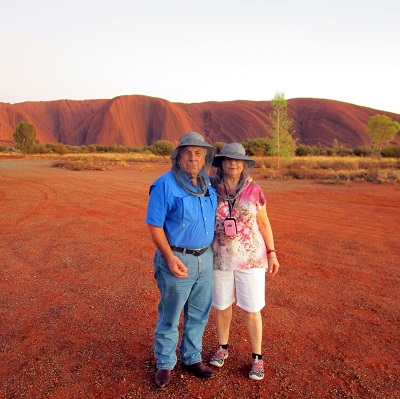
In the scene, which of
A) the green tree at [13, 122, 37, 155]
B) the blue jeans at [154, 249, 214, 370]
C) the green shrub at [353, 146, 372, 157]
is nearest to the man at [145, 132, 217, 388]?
the blue jeans at [154, 249, 214, 370]

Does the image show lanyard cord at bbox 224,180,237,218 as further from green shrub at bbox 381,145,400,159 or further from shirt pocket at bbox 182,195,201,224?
green shrub at bbox 381,145,400,159

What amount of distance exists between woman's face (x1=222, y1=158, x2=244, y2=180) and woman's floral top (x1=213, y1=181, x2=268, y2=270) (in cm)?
11

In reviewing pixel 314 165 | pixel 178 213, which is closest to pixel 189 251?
pixel 178 213

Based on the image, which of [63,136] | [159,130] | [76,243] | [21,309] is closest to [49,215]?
[76,243]

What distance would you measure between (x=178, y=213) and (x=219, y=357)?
4.36 feet

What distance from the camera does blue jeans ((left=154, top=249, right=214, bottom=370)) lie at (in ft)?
7.97

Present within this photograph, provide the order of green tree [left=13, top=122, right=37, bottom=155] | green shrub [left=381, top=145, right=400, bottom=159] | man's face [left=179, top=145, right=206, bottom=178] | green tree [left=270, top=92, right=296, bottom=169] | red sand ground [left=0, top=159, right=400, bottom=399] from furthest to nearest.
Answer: green tree [left=13, top=122, right=37, bottom=155]
green shrub [left=381, top=145, right=400, bottom=159]
green tree [left=270, top=92, right=296, bottom=169]
red sand ground [left=0, top=159, right=400, bottom=399]
man's face [left=179, top=145, right=206, bottom=178]

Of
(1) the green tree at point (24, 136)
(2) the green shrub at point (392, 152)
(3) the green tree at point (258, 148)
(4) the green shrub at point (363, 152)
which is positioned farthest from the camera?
(1) the green tree at point (24, 136)

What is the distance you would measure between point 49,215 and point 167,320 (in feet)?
24.2

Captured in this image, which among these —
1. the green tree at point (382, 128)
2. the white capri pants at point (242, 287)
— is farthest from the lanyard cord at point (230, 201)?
the green tree at point (382, 128)

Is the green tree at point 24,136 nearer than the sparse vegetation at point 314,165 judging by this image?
No

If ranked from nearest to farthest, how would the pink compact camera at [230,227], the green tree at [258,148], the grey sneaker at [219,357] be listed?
1. the pink compact camera at [230,227]
2. the grey sneaker at [219,357]
3. the green tree at [258,148]

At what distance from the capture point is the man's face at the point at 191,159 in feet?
7.89

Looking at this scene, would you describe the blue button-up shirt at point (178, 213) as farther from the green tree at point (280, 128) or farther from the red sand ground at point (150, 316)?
the green tree at point (280, 128)
